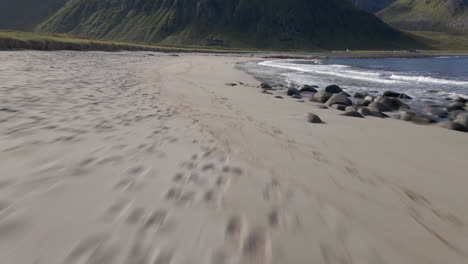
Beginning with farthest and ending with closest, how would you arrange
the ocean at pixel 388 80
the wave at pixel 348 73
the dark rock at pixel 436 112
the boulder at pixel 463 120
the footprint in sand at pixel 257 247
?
the wave at pixel 348 73 → the ocean at pixel 388 80 → the dark rock at pixel 436 112 → the boulder at pixel 463 120 → the footprint in sand at pixel 257 247

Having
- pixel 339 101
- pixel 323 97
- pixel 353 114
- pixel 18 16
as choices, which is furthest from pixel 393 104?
pixel 18 16

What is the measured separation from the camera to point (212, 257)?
1.80 meters

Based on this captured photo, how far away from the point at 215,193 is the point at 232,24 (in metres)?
180

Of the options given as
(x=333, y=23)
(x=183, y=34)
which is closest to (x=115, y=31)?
(x=183, y=34)

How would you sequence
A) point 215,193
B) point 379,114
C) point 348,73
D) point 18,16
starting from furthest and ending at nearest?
point 18,16 → point 348,73 → point 379,114 → point 215,193

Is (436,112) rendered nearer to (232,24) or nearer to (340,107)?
(340,107)

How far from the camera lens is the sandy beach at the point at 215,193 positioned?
6.15 feet

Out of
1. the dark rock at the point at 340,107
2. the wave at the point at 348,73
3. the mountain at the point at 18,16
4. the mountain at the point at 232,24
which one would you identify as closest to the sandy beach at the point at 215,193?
the dark rock at the point at 340,107

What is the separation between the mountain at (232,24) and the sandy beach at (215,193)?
15142cm

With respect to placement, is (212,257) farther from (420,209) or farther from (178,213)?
(420,209)

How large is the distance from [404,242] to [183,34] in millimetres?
169642

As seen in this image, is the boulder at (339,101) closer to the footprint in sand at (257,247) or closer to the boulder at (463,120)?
the boulder at (463,120)

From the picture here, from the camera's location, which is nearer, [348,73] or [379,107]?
[379,107]

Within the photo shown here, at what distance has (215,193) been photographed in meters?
2.67
